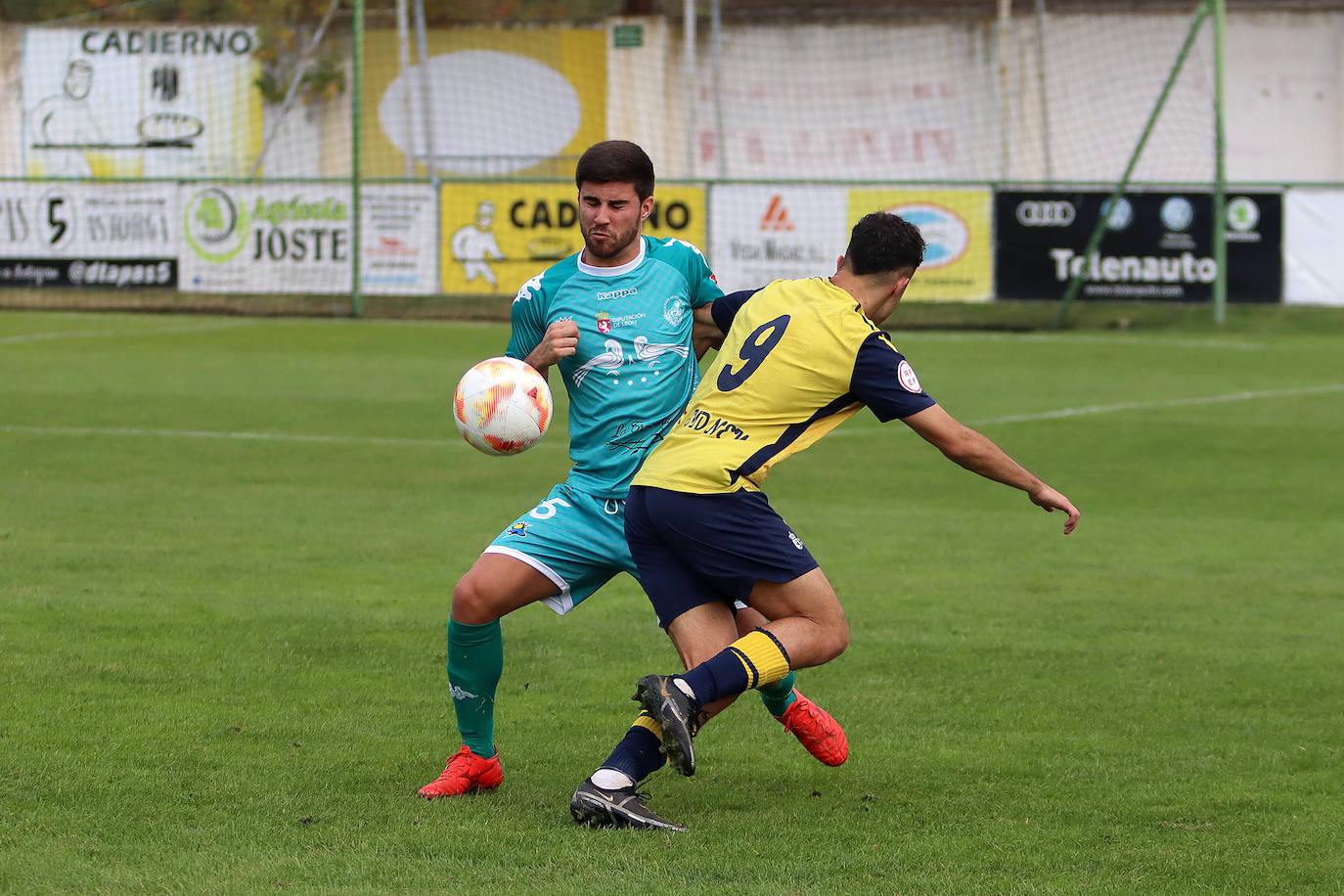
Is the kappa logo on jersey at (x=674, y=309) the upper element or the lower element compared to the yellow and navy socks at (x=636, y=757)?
upper

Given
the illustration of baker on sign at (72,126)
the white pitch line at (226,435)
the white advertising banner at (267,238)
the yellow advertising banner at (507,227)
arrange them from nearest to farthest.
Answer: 1. the white pitch line at (226,435)
2. the yellow advertising banner at (507,227)
3. the white advertising banner at (267,238)
4. the illustration of baker on sign at (72,126)

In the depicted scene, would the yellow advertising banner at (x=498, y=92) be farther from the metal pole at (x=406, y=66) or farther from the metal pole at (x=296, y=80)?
the metal pole at (x=296, y=80)

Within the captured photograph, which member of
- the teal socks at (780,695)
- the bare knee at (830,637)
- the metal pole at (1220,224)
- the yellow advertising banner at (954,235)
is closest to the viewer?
the bare knee at (830,637)

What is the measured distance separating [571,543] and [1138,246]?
19.2 m

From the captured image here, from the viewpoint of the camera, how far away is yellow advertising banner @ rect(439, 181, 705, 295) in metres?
23.6

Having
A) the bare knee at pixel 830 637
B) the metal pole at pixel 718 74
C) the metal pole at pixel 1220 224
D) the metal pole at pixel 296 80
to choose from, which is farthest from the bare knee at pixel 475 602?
the metal pole at pixel 718 74

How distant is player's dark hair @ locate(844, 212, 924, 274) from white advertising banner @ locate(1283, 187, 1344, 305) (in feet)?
63.9

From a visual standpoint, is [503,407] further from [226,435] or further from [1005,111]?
[1005,111]

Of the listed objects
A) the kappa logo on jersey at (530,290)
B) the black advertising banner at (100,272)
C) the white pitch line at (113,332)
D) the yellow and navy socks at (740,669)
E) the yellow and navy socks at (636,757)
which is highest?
the black advertising banner at (100,272)

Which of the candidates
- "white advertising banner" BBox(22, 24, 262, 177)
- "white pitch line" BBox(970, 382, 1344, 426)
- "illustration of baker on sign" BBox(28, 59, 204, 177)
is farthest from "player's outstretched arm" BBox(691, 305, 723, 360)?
"illustration of baker on sign" BBox(28, 59, 204, 177)

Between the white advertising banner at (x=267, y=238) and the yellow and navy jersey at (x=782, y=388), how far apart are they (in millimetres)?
19809

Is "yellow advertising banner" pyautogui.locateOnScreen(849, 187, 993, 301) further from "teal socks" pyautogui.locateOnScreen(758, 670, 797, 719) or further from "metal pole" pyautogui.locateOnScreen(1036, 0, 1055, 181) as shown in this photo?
"teal socks" pyautogui.locateOnScreen(758, 670, 797, 719)

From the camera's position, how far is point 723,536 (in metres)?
4.68

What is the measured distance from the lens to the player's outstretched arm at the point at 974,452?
4.64 metres
